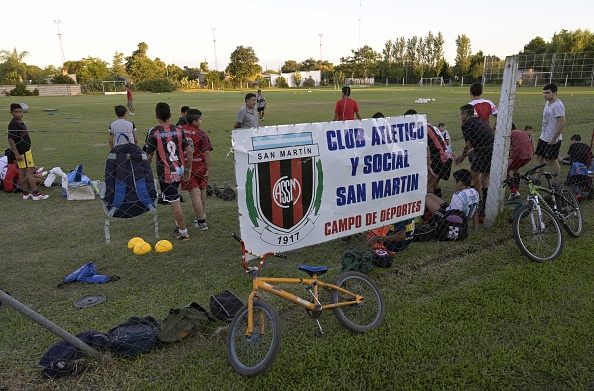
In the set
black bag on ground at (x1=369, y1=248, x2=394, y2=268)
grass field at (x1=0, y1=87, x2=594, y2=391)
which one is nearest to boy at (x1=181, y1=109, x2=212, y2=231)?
grass field at (x1=0, y1=87, x2=594, y2=391)

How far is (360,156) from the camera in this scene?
4.73 m

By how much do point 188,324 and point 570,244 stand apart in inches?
194

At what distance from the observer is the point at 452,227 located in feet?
19.2

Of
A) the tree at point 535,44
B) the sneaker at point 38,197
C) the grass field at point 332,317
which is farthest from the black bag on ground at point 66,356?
the tree at point 535,44

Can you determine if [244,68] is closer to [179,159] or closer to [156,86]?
[156,86]

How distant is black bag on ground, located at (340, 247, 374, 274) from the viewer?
188 inches

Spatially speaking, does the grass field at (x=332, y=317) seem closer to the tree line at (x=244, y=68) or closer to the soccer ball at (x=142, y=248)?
the soccer ball at (x=142, y=248)

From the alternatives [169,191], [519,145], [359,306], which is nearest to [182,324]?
[359,306]

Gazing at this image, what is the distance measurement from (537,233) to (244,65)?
319 ft

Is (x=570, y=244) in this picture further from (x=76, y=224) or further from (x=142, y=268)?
(x=76, y=224)

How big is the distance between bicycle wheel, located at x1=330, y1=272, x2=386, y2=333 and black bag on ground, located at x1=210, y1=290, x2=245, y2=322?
920 millimetres

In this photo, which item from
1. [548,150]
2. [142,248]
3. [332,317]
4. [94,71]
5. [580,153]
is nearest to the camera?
[332,317]

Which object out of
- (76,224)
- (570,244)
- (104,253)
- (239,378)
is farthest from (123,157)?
(570,244)

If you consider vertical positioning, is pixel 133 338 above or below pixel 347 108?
below
